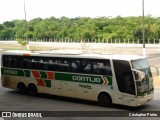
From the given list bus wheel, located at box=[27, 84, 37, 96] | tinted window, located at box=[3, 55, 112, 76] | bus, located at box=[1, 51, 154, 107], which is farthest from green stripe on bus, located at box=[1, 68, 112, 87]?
bus wheel, located at box=[27, 84, 37, 96]

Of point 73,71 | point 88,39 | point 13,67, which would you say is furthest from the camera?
point 88,39

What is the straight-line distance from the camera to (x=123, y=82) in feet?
50.4

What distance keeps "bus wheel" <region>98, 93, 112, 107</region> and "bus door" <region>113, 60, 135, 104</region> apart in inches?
22.2

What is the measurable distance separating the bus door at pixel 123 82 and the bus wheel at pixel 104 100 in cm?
56

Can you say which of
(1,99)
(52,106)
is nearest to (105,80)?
(52,106)

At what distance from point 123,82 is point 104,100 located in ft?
5.21

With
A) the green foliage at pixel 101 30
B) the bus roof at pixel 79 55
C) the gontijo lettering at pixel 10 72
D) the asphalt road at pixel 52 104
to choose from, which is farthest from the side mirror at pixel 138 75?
the green foliage at pixel 101 30

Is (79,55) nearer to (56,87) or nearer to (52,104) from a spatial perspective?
(56,87)

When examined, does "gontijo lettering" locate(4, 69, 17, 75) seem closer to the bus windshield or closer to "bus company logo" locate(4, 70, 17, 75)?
"bus company logo" locate(4, 70, 17, 75)

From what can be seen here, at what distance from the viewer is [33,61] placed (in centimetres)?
1944

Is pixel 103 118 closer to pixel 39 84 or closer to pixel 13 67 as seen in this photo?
pixel 39 84

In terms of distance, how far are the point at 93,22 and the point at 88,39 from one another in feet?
37.2

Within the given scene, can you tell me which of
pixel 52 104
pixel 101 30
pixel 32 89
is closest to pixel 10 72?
pixel 32 89

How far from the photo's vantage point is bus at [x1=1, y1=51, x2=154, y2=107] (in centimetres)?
Answer: 1521
